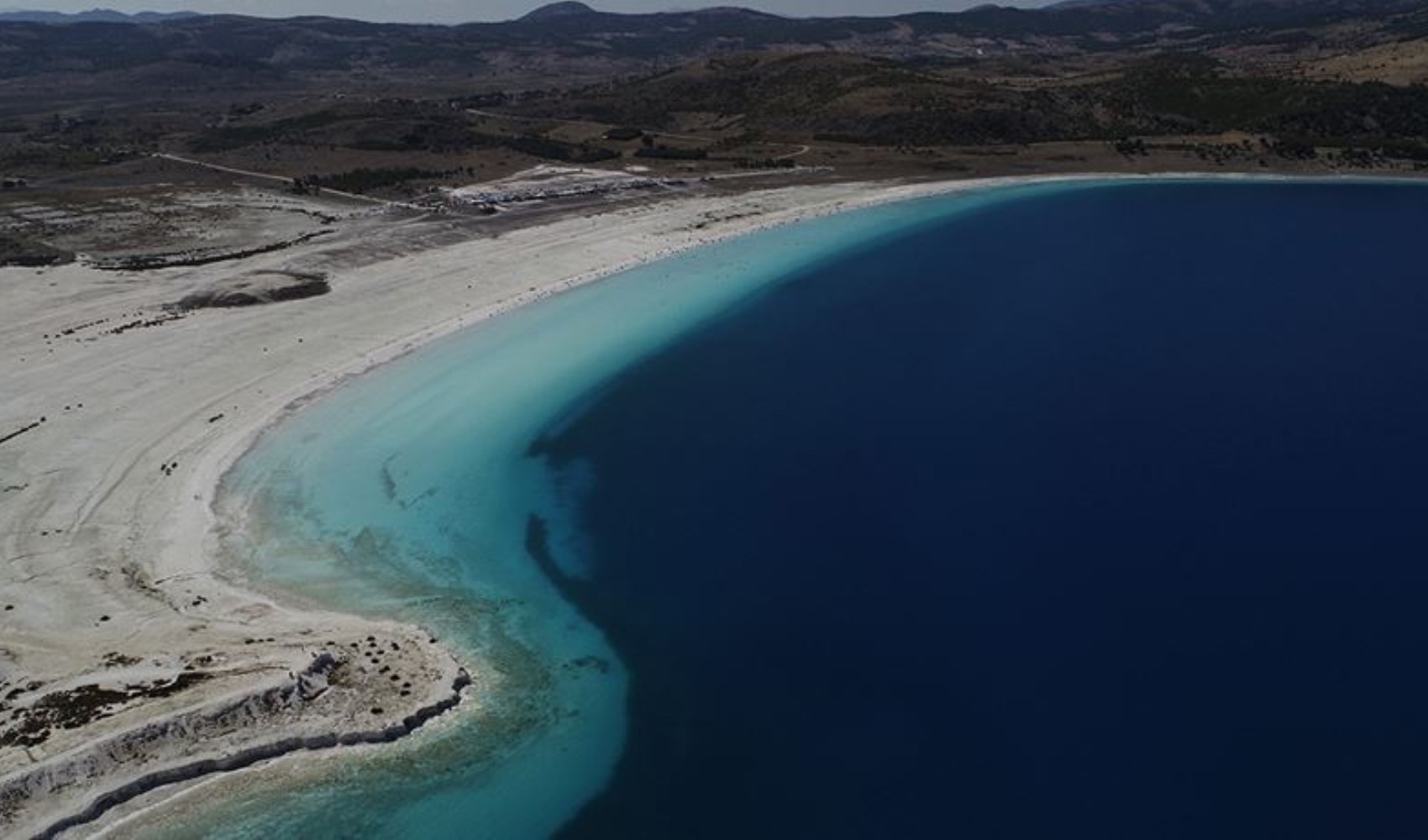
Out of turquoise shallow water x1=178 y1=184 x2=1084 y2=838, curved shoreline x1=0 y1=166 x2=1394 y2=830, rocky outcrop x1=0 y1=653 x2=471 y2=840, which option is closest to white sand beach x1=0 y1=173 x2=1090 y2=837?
rocky outcrop x1=0 y1=653 x2=471 y2=840

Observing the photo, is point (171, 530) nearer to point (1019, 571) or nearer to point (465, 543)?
point (465, 543)

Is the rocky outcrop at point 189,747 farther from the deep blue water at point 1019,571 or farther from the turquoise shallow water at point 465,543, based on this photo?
the deep blue water at point 1019,571

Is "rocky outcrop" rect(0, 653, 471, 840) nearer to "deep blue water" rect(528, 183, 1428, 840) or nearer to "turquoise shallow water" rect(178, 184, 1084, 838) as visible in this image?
"turquoise shallow water" rect(178, 184, 1084, 838)

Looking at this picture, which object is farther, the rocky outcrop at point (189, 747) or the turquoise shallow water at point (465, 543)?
the turquoise shallow water at point (465, 543)

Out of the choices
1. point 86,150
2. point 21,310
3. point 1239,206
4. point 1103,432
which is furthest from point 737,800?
point 86,150

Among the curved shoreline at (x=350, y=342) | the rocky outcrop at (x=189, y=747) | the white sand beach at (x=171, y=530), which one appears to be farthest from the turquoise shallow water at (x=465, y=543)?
the white sand beach at (x=171, y=530)

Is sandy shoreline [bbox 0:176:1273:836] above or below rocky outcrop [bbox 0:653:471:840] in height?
above

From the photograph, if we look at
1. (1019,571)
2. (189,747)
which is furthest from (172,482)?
(1019,571)
